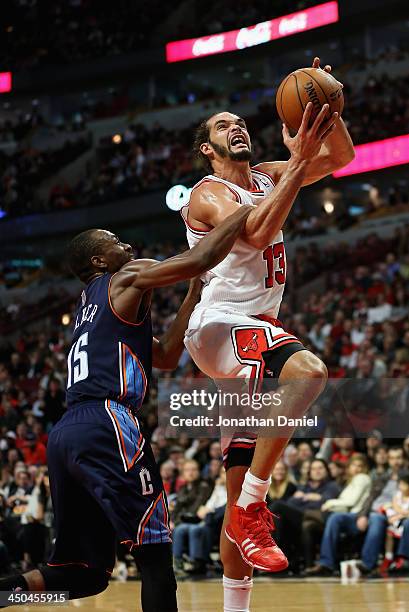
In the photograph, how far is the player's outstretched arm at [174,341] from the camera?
5387 mm

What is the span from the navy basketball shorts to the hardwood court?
2.75 metres

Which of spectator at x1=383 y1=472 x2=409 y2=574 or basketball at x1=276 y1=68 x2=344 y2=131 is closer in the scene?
basketball at x1=276 y1=68 x2=344 y2=131

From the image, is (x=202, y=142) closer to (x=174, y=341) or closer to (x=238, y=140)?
(x=238, y=140)

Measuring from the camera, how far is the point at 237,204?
5.03m

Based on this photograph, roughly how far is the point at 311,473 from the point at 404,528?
1.19 m

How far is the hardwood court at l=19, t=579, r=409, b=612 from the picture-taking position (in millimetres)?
7152

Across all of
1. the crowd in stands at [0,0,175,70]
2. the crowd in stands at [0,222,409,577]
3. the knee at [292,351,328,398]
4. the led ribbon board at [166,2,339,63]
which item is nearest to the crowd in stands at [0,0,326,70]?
the crowd in stands at [0,0,175,70]

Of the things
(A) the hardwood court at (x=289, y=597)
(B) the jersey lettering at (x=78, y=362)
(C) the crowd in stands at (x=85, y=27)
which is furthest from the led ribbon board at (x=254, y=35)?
(B) the jersey lettering at (x=78, y=362)

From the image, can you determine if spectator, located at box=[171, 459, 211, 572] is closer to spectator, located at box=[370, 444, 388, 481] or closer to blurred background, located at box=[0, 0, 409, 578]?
blurred background, located at box=[0, 0, 409, 578]

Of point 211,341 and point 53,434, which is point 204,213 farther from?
point 53,434

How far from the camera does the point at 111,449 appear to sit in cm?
445

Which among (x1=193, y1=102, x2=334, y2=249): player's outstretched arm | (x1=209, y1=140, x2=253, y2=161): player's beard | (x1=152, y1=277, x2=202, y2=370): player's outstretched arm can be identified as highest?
(x1=209, y1=140, x2=253, y2=161): player's beard

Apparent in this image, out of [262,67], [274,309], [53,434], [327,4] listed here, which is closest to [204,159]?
[274,309]

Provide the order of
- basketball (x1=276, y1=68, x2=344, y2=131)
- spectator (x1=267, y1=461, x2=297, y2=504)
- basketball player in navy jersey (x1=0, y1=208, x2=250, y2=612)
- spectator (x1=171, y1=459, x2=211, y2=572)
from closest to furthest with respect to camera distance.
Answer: basketball player in navy jersey (x1=0, y1=208, x2=250, y2=612)
basketball (x1=276, y1=68, x2=344, y2=131)
spectator (x1=267, y1=461, x2=297, y2=504)
spectator (x1=171, y1=459, x2=211, y2=572)
